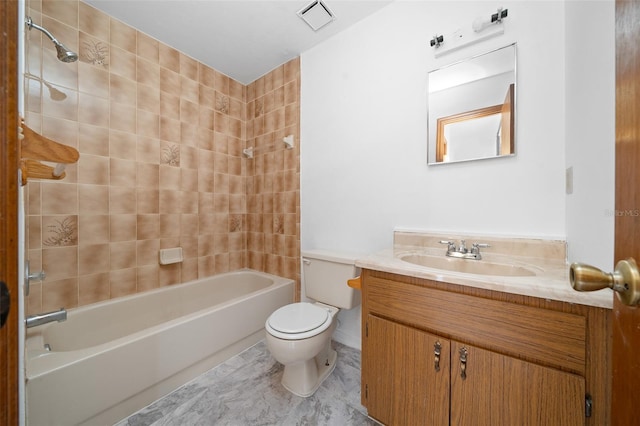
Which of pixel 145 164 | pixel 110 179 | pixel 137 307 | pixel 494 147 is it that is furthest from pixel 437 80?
pixel 137 307

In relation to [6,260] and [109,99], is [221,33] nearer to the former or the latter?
[109,99]

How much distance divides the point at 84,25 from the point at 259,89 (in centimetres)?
123

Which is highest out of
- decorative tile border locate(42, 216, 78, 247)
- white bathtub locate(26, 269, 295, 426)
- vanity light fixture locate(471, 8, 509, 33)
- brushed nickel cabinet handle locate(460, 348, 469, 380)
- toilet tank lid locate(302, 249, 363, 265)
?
vanity light fixture locate(471, 8, 509, 33)

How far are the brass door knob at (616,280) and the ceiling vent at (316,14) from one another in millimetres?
1869

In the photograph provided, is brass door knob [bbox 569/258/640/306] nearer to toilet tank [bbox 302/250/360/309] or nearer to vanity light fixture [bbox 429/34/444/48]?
toilet tank [bbox 302/250/360/309]

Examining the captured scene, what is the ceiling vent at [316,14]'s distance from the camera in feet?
4.93

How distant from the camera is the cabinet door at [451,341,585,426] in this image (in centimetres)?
68

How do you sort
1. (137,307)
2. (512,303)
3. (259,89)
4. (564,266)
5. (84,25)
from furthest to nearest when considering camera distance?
(259,89) < (137,307) < (84,25) < (564,266) < (512,303)

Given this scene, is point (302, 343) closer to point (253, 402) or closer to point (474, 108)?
point (253, 402)

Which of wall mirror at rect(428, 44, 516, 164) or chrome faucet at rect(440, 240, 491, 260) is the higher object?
wall mirror at rect(428, 44, 516, 164)

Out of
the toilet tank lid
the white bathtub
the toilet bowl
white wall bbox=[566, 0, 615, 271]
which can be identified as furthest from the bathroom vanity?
the white bathtub

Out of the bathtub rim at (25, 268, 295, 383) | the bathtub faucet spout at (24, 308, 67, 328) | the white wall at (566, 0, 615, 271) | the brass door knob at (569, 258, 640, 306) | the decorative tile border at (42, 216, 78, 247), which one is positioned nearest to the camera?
the brass door knob at (569, 258, 640, 306)

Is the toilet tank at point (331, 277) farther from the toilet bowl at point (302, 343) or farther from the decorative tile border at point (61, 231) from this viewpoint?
the decorative tile border at point (61, 231)

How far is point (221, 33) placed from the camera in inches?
68.4
